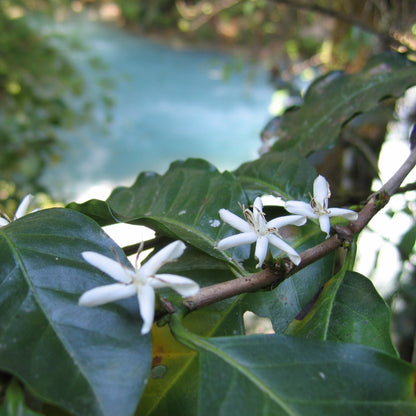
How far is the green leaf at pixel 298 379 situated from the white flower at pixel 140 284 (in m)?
0.03

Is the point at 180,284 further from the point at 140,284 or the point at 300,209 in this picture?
the point at 300,209

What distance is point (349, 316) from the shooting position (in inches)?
15.4

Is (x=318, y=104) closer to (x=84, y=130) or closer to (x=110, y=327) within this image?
(x=110, y=327)

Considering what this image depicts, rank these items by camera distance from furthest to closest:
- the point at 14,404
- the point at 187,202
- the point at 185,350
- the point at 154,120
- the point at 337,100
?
1. the point at 154,120
2. the point at 337,100
3. the point at 187,202
4. the point at 185,350
5. the point at 14,404

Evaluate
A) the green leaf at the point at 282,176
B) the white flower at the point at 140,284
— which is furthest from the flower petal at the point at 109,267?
the green leaf at the point at 282,176

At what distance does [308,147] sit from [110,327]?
1.47 ft

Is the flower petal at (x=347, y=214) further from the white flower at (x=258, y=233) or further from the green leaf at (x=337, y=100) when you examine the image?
the green leaf at (x=337, y=100)

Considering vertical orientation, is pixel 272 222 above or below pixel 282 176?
below

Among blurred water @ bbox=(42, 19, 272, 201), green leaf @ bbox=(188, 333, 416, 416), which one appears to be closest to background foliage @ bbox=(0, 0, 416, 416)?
green leaf @ bbox=(188, 333, 416, 416)

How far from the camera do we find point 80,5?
6977 millimetres

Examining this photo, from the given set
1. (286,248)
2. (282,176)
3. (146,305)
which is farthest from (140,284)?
(282,176)

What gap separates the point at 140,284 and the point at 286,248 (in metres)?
0.12

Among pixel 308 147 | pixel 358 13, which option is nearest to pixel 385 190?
pixel 308 147

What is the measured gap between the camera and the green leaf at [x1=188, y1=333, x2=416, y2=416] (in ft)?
0.94
